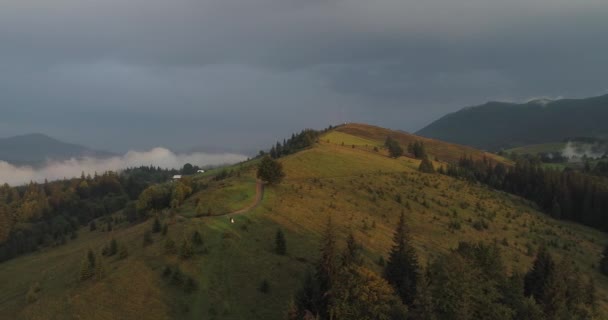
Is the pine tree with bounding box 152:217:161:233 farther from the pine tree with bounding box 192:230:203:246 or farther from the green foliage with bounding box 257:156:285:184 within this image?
the green foliage with bounding box 257:156:285:184

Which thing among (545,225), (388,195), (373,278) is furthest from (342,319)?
(545,225)

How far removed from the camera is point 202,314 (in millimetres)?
45094

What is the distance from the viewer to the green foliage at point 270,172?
80.7 m

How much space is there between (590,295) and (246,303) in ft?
155

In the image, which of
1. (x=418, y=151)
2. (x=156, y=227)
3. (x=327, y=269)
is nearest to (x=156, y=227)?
(x=156, y=227)

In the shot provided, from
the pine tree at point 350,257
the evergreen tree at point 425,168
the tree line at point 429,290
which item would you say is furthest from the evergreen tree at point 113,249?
the evergreen tree at point 425,168

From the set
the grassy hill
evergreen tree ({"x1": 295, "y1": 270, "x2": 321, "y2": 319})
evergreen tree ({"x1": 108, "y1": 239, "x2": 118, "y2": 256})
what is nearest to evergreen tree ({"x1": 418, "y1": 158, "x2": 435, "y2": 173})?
the grassy hill

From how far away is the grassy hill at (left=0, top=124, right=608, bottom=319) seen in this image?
155 feet

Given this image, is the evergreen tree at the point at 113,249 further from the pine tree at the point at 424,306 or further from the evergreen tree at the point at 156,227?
the pine tree at the point at 424,306

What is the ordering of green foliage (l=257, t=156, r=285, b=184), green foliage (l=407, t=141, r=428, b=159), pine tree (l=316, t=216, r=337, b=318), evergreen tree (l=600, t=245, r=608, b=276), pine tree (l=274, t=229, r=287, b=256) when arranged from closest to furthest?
pine tree (l=316, t=216, r=337, b=318) < pine tree (l=274, t=229, r=287, b=256) < evergreen tree (l=600, t=245, r=608, b=276) < green foliage (l=257, t=156, r=285, b=184) < green foliage (l=407, t=141, r=428, b=159)

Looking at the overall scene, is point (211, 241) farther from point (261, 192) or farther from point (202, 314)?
point (261, 192)

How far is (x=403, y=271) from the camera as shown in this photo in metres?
47.7

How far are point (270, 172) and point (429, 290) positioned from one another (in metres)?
46.6

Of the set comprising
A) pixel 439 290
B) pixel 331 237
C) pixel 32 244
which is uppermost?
pixel 331 237
